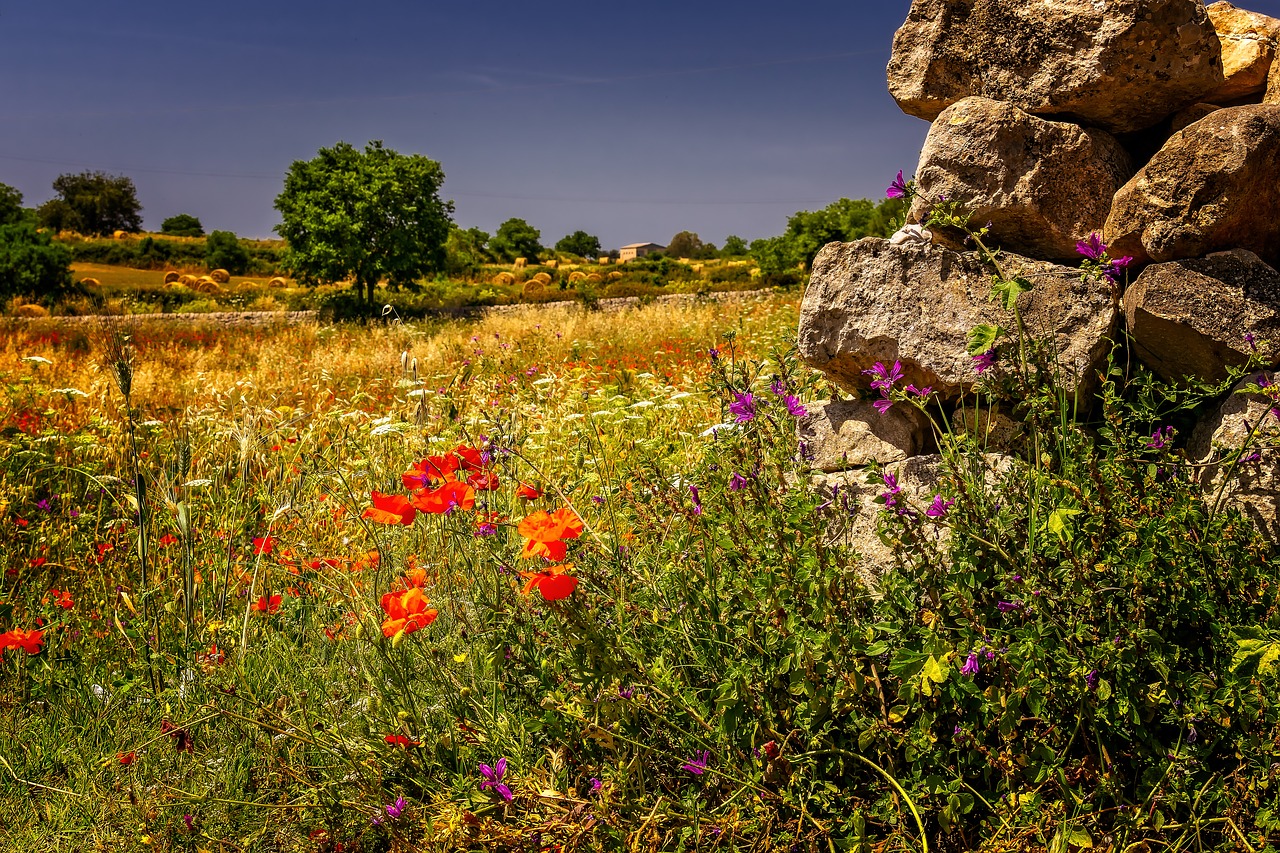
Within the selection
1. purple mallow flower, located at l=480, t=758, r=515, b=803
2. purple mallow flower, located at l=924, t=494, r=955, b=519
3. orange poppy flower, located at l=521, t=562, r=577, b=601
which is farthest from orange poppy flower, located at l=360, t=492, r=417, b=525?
purple mallow flower, located at l=924, t=494, r=955, b=519

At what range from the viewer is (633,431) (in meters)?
5.23

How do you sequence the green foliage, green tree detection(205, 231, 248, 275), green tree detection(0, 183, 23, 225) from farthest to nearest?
green tree detection(205, 231, 248, 275) → green tree detection(0, 183, 23, 225) → the green foliage

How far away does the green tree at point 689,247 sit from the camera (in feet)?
196

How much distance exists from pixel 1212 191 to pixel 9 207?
42463 mm

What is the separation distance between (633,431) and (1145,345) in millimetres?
3189

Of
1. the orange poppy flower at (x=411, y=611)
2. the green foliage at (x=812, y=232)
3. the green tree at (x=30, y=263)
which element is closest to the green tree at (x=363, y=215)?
the green tree at (x=30, y=263)

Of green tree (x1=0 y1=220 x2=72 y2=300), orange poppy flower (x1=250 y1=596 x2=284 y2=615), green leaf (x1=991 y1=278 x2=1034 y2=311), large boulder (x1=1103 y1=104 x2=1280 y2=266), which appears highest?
green tree (x1=0 y1=220 x2=72 y2=300)

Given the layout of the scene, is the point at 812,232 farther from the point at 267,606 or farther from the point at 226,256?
the point at 226,256

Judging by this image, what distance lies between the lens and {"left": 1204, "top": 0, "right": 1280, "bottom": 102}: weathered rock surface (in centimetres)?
286

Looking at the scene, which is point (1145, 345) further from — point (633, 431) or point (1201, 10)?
point (633, 431)

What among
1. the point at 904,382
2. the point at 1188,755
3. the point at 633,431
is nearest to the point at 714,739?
the point at 1188,755

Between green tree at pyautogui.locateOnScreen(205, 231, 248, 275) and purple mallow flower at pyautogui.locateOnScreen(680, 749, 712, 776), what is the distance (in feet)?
155

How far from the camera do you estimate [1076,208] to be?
9.26ft

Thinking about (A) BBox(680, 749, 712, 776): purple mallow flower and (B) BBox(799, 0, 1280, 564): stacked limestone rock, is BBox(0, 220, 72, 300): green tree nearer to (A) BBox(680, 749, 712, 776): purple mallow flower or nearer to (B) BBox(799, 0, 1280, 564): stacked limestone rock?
(B) BBox(799, 0, 1280, 564): stacked limestone rock
